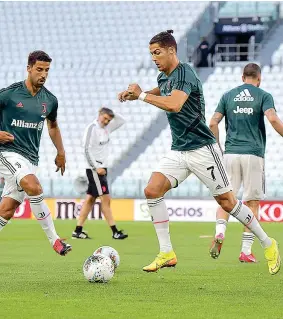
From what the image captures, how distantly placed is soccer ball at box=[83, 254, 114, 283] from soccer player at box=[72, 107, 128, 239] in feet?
23.0

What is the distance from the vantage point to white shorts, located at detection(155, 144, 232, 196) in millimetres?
8789

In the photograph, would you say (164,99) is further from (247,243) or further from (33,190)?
(247,243)

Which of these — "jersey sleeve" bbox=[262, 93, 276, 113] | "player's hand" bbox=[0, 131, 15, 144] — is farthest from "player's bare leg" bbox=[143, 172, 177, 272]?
"jersey sleeve" bbox=[262, 93, 276, 113]

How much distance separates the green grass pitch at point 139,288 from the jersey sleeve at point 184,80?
5.83ft

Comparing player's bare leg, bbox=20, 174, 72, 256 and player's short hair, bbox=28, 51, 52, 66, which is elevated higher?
player's short hair, bbox=28, 51, 52, 66

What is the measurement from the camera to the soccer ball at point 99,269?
26.9 ft

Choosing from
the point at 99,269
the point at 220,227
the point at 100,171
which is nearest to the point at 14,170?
the point at 99,269

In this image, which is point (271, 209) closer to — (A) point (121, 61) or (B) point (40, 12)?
(A) point (121, 61)

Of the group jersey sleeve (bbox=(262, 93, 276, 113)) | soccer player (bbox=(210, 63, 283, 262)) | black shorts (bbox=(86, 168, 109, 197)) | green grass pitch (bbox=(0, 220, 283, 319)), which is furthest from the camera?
black shorts (bbox=(86, 168, 109, 197))

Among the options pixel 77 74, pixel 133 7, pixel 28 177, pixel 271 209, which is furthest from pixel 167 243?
pixel 133 7

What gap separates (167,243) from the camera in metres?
8.88

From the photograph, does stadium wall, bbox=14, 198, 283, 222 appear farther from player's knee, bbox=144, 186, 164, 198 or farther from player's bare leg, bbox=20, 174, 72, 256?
player's knee, bbox=144, 186, 164, 198

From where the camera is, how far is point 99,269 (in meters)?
8.20

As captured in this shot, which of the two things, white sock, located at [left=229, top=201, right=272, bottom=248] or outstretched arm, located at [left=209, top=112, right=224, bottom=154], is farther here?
outstretched arm, located at [left=209, top=112, right=224, bottom=154]
